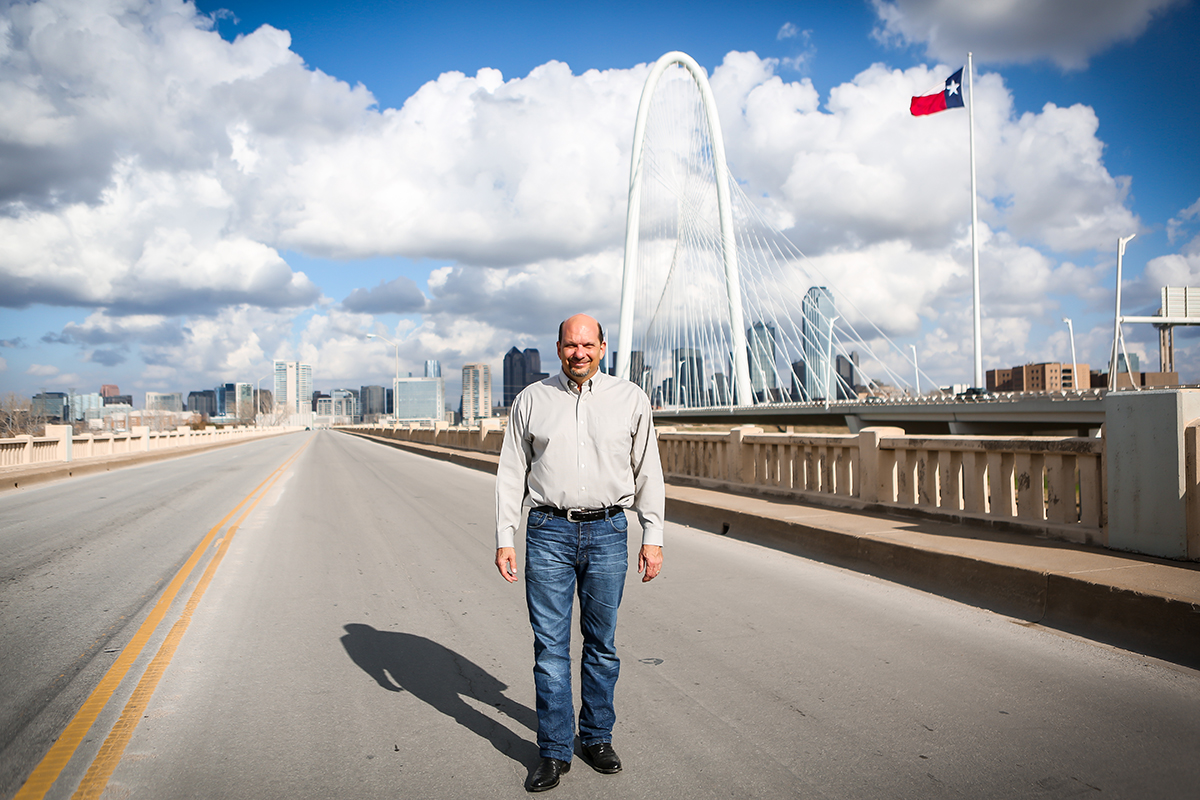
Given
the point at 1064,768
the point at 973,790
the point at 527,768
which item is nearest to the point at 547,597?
the point at 527,768

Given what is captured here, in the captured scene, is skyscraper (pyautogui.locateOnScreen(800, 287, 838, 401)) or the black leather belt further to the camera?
skyscraper (pyautogui.locateOnScreen(800, 287, 838, 401))

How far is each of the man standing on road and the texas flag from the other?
36548 mm

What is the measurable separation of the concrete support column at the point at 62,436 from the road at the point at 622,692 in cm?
Answer: 2455

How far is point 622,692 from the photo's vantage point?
4.34 metres

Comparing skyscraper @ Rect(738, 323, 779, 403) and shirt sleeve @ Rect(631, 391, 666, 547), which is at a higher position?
skyscraper @ Rect(738, 323, 779, 403)

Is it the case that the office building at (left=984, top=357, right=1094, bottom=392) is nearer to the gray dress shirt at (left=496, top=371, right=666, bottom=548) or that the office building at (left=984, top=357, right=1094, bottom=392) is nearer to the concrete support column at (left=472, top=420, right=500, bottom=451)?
the concrete support column at (left=472, top=420, right=500, bottom=451)

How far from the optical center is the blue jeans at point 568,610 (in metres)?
3.38

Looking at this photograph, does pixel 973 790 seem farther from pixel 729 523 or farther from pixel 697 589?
pixel 729 523

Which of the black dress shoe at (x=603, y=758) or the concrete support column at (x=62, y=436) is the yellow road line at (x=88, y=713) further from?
the concrete support column at (x=62, y=436)

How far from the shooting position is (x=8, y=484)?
20.2 meters

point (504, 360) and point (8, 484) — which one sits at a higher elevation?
point (504, 360)

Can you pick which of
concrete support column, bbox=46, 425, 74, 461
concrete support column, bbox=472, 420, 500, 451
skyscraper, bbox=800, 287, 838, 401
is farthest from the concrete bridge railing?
skyscraper, bbox=800, 287, 838, 401

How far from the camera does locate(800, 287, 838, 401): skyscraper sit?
48.5 meters

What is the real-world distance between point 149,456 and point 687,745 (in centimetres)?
3948
